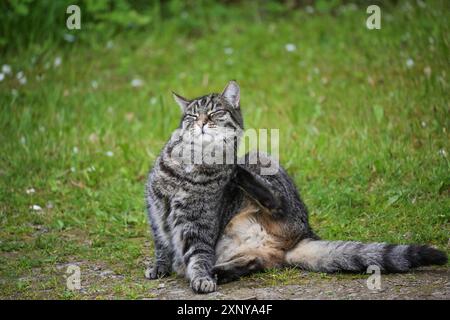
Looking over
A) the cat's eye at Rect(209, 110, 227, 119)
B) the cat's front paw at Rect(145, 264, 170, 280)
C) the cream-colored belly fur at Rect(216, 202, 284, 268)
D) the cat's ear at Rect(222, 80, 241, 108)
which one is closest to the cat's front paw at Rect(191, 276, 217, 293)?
the cream-colored belly fur at Rect(216, 202, 284, 268)

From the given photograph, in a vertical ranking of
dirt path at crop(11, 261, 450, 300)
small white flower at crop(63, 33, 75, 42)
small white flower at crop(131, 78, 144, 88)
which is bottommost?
dirt path at crop(11, 261, 450, 300)

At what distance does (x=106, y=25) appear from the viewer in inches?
352

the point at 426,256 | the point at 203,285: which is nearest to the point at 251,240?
the point at 203,285

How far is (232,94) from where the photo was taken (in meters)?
4.32

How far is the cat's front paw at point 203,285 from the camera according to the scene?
369 centimetres

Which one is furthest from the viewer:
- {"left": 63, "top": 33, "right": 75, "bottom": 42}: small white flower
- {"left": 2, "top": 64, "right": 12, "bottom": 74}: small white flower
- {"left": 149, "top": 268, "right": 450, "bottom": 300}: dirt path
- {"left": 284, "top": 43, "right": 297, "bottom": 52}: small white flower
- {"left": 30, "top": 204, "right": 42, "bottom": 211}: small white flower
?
{"left": 63, "top": 33, "right": 75, "bottom": 42}: small white flower

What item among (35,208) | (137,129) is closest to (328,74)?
(137,129)

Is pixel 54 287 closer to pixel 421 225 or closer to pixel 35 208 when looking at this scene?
pixel 35 208

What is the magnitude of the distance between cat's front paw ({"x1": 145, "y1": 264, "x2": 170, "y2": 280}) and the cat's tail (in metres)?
0.75

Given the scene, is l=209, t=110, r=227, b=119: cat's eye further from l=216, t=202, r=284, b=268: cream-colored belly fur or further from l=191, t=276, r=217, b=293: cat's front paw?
l=191, t=276, r=217, b=293: cat's front paw

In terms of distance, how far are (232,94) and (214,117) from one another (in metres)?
0.28

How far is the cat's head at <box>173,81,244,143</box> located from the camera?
4.07m

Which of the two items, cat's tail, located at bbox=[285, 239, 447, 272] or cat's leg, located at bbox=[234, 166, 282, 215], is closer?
cat's tail, located at bbox=[285, 239, 447, 272]

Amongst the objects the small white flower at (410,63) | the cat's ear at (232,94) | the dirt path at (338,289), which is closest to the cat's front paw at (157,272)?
the dirt path at (338,289)
